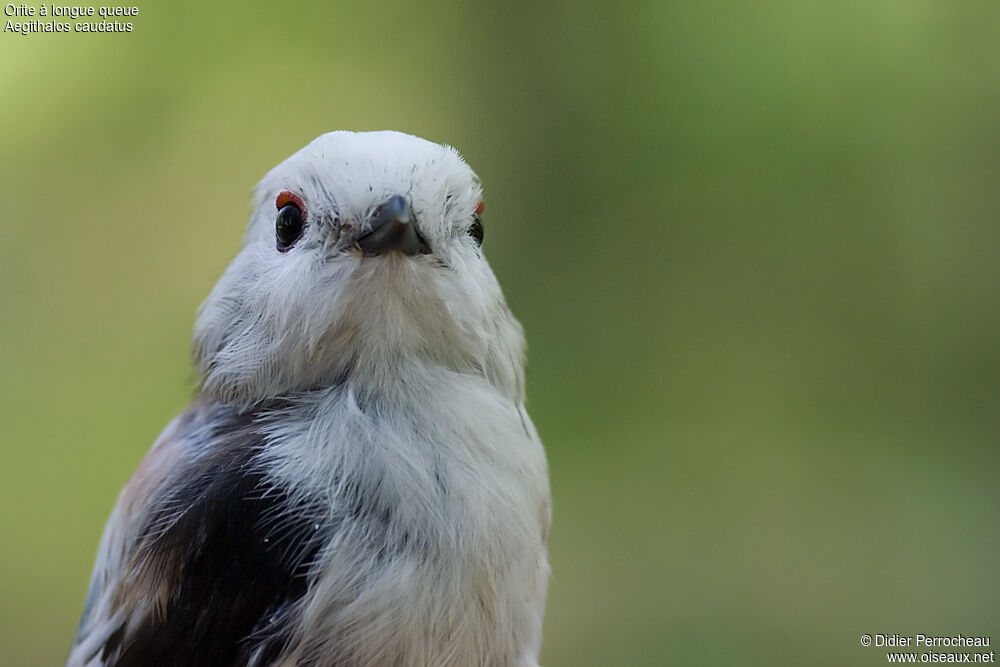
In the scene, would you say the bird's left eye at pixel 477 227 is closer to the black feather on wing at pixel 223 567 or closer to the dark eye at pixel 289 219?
the dark eye at pixel 289 219

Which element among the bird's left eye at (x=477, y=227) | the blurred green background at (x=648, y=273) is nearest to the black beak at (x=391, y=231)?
the bird's left eye at (x=477, y=227)

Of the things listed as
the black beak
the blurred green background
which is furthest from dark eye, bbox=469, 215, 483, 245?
the blurred green background

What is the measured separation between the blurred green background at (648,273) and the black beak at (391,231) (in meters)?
0.73

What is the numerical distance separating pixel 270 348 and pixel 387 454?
→ 6.4 inches

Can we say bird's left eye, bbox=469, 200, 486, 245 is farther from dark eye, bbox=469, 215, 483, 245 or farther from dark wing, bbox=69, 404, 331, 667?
dark wing, bbox=69, 404, 331, 667

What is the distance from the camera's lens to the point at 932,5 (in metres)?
1.61

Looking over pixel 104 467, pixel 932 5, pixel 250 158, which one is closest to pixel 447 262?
pixel 250 158

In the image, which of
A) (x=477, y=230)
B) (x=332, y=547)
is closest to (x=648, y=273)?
(x=477, y=230)

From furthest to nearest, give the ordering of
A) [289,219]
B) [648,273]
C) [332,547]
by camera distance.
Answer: [648,273], [289,219], [332,547]

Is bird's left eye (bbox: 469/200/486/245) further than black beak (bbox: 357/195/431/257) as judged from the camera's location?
Yes

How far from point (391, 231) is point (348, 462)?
8.3 inches

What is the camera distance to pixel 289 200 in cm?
86

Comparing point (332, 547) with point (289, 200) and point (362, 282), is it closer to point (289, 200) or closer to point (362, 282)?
point (362, 282)

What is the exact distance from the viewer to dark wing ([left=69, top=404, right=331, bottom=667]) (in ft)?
2.44
